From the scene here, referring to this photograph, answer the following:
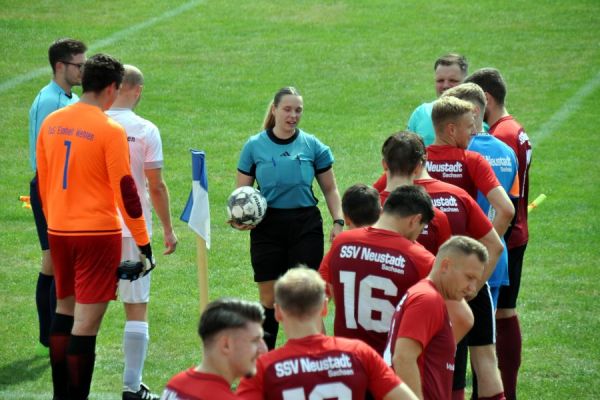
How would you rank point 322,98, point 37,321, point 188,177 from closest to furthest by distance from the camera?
point 37,321
point 188,177
point 322,98

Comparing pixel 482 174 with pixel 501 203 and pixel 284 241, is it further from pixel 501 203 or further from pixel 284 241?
pixel 284 241

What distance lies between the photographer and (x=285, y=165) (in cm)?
859

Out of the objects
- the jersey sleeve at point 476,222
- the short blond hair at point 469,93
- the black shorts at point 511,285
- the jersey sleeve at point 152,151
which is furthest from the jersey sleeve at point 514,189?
the jersey sleeve at point 152,151

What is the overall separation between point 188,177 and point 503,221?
8022mm

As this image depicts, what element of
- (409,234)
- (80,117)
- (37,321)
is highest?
→ (80,117)

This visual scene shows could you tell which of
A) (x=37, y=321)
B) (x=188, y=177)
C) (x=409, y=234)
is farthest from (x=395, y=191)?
(x=188, y=177)

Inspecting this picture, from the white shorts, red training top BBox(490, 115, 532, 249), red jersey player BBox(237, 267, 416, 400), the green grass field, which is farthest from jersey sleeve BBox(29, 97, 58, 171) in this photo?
red jersey player BBox(237, 267, 416, 400)

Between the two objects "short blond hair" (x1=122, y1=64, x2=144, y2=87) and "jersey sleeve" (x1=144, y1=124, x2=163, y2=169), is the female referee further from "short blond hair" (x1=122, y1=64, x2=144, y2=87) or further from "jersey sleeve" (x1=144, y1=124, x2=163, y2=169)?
"short blond hair" (x1=122, y1=64, x2=144, y2=87)

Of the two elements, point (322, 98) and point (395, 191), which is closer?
point (395, 191)

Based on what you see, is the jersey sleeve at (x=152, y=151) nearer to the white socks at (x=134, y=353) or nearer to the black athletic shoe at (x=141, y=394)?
the white socks at (x=134, y=353)

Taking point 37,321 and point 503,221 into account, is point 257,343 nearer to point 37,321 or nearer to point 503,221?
point 503,221

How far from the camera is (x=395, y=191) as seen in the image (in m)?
5.88

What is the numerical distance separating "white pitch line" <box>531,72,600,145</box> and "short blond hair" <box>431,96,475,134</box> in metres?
9.55

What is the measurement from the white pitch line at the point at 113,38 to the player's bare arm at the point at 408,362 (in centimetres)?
1400
